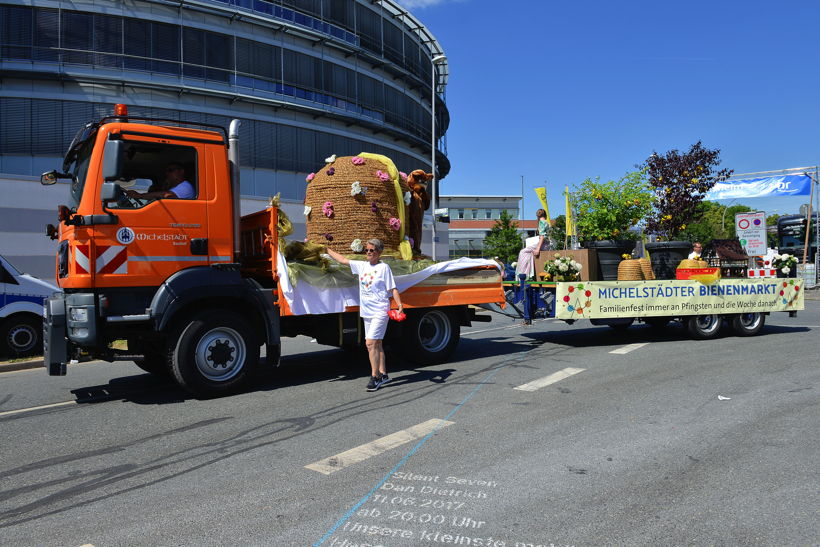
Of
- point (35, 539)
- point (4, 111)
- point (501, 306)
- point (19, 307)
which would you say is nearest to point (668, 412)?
point (501, 306)

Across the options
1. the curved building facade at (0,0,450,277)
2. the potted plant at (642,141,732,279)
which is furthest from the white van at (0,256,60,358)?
the potted plant at (642,141,732,279)

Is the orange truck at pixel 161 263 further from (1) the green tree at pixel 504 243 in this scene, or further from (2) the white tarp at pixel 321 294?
(1) the green tree at pixel 504 243

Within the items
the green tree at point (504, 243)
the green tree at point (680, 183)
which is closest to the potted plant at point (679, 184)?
the green tree at point (680, 183)

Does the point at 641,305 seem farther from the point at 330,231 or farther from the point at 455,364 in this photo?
the point at 330,231

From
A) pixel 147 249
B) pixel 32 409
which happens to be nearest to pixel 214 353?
pixel 147 249

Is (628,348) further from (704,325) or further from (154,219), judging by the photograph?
(154,219)

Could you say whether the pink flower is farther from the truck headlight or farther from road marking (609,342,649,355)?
road marking (609,342,649,355)

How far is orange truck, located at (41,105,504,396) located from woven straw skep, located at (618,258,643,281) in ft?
19.6

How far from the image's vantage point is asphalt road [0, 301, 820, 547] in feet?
10.5

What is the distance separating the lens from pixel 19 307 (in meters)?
9.51

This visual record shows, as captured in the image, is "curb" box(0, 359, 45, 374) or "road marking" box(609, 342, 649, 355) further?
"road marking" box(609, 342, 649, 355)

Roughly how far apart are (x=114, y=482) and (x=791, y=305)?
38.4ft

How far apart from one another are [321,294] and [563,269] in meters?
4.53

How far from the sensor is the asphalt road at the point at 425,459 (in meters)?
3.20
